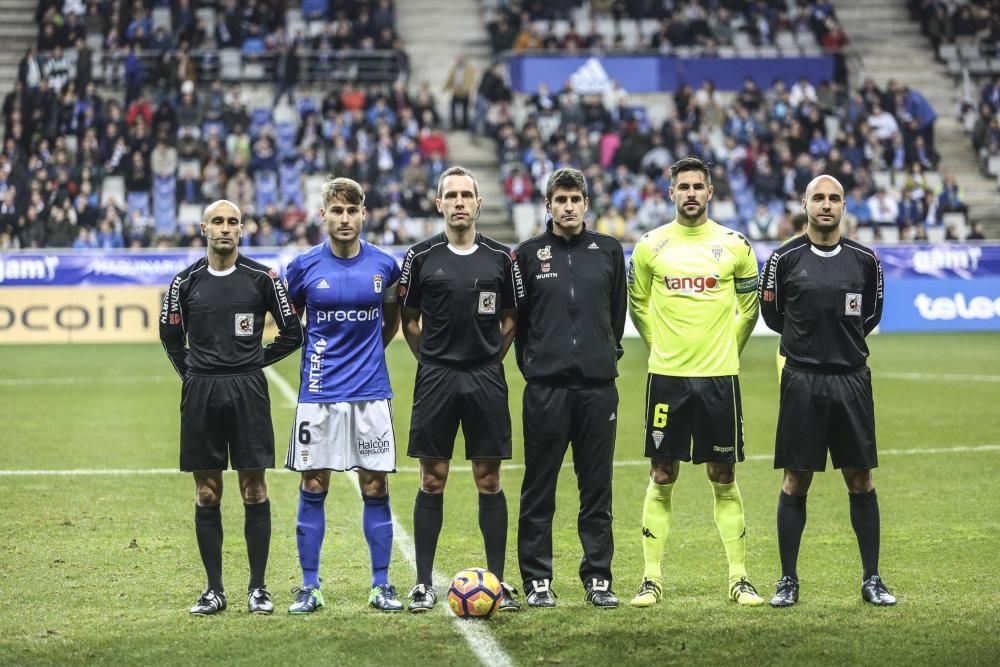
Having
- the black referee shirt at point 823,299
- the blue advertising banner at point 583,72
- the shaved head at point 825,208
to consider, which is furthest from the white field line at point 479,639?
the blue advertising banner at point 583,72

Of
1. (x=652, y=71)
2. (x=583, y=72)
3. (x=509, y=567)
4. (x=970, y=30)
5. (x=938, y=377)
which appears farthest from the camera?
(x=970, y=30)

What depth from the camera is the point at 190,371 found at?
7.07m

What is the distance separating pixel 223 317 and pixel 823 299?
10.5 ft

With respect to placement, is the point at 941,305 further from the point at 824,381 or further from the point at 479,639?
the point at 479,639

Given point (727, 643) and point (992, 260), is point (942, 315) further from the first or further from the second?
point (727, 643)

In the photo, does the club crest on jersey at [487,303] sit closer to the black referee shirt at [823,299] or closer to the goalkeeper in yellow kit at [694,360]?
the goalkeeper in yellow kit at [694,360]

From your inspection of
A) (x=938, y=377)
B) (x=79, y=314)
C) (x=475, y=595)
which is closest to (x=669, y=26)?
(x=79, y=314)

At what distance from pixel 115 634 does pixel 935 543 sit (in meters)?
5.10

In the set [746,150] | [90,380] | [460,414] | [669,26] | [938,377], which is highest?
[669,26]

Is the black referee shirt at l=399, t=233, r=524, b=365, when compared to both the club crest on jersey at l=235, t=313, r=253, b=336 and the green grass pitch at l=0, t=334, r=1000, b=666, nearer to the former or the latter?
the club crest on jersey at l=235, t=313, r=253, b=336

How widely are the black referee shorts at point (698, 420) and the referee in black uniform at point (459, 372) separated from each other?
839 mm

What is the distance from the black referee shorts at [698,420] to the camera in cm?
712

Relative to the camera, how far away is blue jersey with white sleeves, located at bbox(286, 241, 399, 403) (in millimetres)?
7094

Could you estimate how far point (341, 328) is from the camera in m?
7.13
